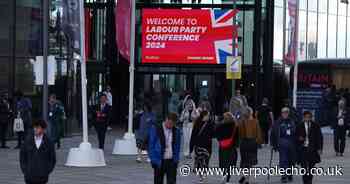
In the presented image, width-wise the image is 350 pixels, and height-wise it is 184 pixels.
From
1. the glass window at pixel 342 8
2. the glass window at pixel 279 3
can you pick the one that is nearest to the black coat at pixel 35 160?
the glass window at pixel 279 3

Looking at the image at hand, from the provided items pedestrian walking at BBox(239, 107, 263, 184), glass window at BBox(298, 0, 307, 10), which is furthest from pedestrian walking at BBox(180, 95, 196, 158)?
glass window at BBox(298, 0, 307, 10)

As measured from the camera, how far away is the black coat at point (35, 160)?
39.4ft

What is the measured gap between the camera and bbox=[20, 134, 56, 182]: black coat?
12.0m

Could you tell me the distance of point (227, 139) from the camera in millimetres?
17562

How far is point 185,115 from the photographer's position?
2608 centimetres

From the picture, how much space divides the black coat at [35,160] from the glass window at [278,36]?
3644 centimetres

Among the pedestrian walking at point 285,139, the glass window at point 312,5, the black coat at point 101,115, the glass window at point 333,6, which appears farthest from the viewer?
the glass window at point 333,6

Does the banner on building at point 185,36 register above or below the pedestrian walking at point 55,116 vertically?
above

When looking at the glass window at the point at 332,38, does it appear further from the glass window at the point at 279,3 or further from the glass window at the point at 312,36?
the glass window at the point at 279,3

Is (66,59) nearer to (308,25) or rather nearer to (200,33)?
(200,33)

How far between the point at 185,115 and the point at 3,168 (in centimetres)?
731

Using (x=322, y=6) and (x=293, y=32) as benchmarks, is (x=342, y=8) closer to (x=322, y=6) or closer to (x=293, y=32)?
(x=322, y=6)

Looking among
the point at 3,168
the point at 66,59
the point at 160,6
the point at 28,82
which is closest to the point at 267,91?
the point at 160,6

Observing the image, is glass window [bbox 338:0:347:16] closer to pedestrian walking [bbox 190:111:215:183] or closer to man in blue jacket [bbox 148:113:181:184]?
pedestrian walking [bbox 190:111:215:183]
